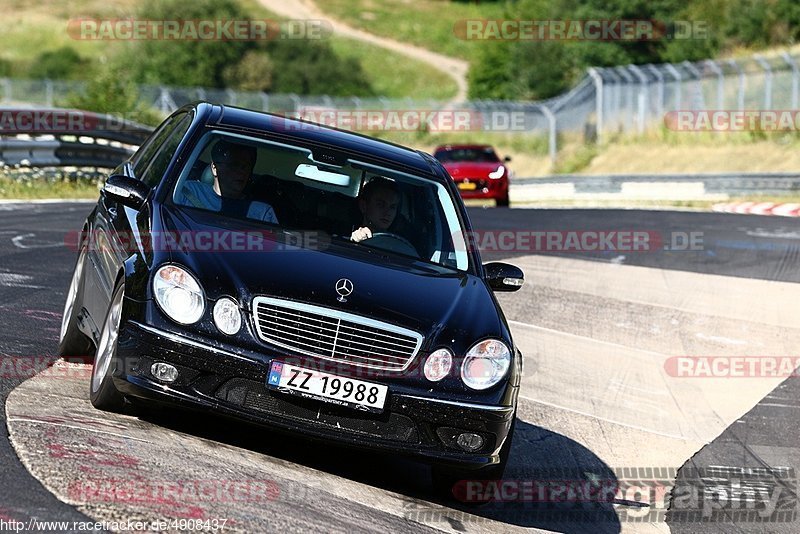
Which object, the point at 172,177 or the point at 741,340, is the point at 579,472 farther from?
the point at 741,340

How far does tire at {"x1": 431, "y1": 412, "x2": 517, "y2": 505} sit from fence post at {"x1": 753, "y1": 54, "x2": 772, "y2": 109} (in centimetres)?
2938

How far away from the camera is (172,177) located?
6578mm

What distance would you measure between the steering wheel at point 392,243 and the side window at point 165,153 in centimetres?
112

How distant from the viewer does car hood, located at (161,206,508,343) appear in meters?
5.71

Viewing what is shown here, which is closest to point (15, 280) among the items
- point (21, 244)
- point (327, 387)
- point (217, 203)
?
point (21, 244)

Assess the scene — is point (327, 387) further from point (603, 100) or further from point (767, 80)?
point (603, 100)

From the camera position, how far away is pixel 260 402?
5.57m

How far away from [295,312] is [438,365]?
0.67 meters

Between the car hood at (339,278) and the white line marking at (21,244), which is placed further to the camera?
the white line marking at (21,244)

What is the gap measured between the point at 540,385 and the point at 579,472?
5.89 feet

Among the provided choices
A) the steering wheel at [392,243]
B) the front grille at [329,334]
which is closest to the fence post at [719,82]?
the steering wheel at [392,243]

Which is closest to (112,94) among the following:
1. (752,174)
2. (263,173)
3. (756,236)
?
(752,174)

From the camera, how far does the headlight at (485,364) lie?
5.78 metres

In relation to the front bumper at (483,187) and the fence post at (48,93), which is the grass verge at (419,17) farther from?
the front bumper at (483,187)
